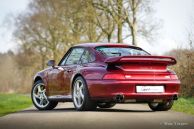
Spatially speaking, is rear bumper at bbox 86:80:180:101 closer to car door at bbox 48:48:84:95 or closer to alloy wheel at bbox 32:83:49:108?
car door at bbox 48:48:84:95

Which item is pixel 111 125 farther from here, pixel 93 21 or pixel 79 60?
pixel 93 21

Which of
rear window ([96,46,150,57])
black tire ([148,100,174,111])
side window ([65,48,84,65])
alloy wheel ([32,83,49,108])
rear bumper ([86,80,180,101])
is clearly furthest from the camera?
alloy wheel ([32,83,49,108])

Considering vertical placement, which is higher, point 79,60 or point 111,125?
point 79,60

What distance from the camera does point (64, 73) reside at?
43.3 feet

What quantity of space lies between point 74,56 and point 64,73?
446 mm

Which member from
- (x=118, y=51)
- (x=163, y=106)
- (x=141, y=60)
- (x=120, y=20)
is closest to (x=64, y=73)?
(x=118, y=51)

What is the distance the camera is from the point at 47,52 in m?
51.3

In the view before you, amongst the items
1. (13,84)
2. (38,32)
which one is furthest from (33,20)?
(13,84)

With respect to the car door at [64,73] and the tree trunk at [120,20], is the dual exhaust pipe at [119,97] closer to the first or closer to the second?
the car door at [64,73]

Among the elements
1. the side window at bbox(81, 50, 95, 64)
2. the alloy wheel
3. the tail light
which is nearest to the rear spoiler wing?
the tail light

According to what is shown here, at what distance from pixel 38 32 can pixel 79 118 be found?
134 feet

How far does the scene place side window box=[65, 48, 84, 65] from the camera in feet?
42.9

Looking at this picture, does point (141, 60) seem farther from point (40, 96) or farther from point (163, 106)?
point (40, 96)

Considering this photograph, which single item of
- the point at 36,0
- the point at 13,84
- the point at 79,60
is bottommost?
the point at 13,84
